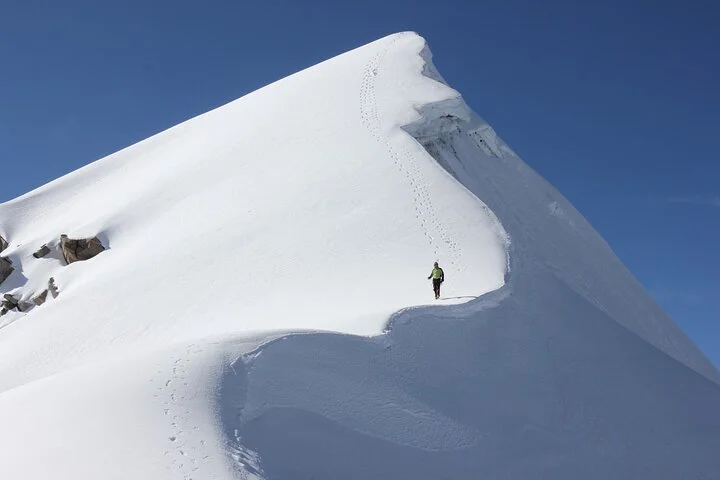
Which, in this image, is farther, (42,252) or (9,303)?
(42,252)

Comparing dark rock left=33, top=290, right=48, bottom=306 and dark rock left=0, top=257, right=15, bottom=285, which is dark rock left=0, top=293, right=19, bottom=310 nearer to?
dark rock left=33, top=290, right=48, bottom=306

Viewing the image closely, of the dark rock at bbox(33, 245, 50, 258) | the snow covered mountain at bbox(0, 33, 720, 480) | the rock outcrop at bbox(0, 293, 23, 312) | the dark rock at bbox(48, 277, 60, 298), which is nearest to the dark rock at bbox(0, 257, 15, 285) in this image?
the snow covered mountain at bbox(0, 33, 720, 480)

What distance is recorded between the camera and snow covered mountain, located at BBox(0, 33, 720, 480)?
25.5ft

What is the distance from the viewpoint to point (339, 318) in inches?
504

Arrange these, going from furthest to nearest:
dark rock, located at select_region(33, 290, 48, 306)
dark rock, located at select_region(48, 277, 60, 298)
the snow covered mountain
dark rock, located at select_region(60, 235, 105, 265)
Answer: dark rock, located at select_region(60, 235, 105, 265) → dark rock, located at select_region(33, 290, 48, 306) → dark rock, located at select_region(48, 277, 60, 298) → the snow covered mountain

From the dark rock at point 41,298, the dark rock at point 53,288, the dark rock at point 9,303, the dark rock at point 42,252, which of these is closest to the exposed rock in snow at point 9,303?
the dark rock at point 9,303

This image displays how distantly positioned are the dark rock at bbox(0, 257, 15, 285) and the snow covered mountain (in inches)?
6.0

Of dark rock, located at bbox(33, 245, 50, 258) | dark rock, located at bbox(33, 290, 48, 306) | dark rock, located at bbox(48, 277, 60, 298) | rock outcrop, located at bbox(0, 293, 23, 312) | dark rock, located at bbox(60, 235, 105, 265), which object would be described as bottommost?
rock outcrop, located at bbox(0, 293, 23, 312)

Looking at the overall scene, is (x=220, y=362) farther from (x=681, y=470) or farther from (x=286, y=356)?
(x=681, y=470)

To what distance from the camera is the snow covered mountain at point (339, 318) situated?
7.78 m

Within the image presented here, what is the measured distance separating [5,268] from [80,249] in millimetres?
4558

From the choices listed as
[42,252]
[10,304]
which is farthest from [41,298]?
[42,252]

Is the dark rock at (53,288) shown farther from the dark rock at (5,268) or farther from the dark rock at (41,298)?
the dark rock at (5,268)

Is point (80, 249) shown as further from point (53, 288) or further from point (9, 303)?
point (9, 303)
